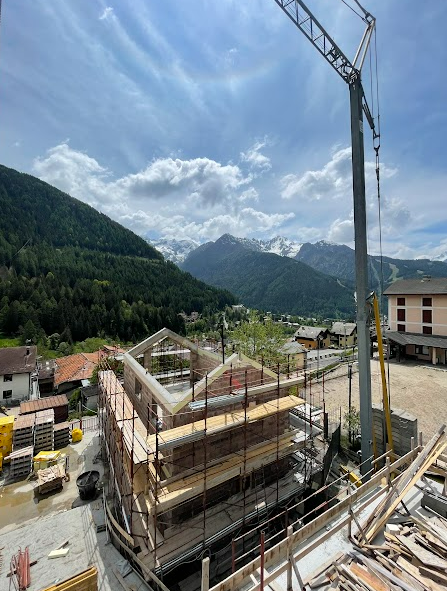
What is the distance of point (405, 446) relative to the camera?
12773 mm

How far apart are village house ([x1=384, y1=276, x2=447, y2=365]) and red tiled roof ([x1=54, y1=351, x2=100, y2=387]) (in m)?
43.4

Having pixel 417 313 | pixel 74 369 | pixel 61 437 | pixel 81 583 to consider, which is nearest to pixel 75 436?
pixel 61 437

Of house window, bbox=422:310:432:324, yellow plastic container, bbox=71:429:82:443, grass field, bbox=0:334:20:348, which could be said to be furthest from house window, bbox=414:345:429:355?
grass field, bbox=0:334:20:348

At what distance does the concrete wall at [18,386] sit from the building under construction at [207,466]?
102 ft

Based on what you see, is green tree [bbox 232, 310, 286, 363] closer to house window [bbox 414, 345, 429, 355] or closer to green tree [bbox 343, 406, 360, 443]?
green tree [bbox 343, 406, 360, 443]

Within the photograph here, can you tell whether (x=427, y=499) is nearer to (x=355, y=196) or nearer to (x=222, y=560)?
(x=222, y=560)

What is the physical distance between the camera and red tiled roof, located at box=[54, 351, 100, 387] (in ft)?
128

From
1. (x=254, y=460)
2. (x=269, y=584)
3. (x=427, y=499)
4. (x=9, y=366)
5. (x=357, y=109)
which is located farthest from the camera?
(x=9, y=366)

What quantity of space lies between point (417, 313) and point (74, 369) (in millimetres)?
52352

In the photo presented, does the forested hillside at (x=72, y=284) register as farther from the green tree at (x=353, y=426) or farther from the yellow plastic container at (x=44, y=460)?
the green tree at (x=353, y=426)

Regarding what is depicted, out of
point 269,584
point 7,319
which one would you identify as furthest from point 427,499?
point 7,319

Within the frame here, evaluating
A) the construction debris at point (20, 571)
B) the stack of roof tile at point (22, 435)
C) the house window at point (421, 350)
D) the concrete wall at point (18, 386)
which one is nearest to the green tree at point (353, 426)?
the construction debris at point (20, 571)

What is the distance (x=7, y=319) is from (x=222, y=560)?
95298 millimetres

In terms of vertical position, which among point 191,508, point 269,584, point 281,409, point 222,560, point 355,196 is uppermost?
point 355,196
